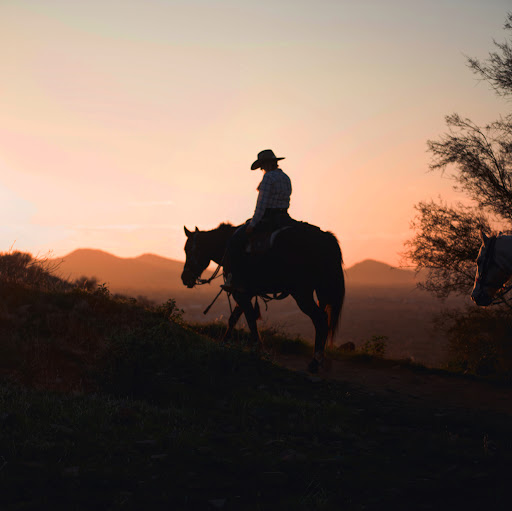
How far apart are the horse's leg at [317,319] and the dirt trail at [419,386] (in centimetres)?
32

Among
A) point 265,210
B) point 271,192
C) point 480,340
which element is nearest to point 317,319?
point 265,210

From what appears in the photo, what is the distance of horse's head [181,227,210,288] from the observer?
41.4ft

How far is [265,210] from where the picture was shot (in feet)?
34.6

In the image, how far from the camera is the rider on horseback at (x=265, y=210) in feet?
34.1

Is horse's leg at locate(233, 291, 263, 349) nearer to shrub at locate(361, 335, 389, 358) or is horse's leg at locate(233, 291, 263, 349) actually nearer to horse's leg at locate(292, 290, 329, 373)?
horse's leg at locate(292, 290, 329, 373)

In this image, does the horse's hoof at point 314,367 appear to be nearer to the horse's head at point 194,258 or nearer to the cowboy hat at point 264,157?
the horse's head at point 194,258

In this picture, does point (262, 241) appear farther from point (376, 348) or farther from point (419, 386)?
point (376, 348)

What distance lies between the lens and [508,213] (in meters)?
14.2

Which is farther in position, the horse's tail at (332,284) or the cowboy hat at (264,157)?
the cowboy hat at (264,157)

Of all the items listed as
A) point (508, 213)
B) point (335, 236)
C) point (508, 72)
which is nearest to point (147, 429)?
point (335, 236)

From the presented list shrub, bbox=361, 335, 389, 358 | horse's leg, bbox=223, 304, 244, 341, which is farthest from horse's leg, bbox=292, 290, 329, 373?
shrub, bbox=361, 335, 389, 358

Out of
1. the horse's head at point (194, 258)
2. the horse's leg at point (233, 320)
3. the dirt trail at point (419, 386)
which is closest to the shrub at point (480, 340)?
the dirt trail at point (419, 386)

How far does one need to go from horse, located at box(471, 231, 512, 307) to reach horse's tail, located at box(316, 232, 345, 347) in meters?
3.17

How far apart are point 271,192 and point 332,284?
2.22m
